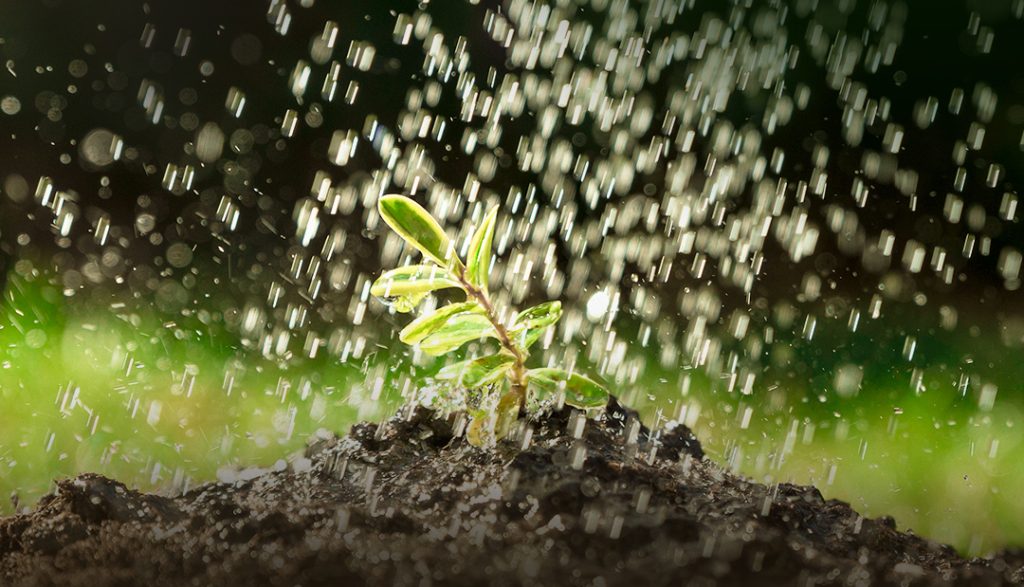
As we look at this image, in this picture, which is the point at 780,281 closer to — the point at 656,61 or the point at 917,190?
the point at 917,190

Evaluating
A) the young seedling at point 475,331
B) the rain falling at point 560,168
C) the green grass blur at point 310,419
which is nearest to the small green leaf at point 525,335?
the young seedling at point 475,331

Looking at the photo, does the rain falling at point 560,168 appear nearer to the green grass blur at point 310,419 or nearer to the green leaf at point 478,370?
the green grass blur at point 310,419

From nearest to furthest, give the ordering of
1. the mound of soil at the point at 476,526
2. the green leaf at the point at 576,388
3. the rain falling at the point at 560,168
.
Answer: the mound of soil at the point at 476,526, the green leaf at the point at 576,388, the rain falling at the point at 560,168

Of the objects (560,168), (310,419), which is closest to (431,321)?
(310,419)

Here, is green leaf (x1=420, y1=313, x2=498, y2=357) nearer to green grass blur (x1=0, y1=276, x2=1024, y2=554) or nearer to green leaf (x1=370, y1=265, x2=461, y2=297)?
green leaf (x1=370, y1=265, x2=461, y2=297)

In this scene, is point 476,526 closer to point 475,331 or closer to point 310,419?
point 475,331

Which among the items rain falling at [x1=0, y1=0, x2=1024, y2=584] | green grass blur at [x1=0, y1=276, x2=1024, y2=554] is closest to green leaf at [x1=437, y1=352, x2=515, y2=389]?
green grass blur at [x1=0, y1=276, x2=1024, y2=554]
